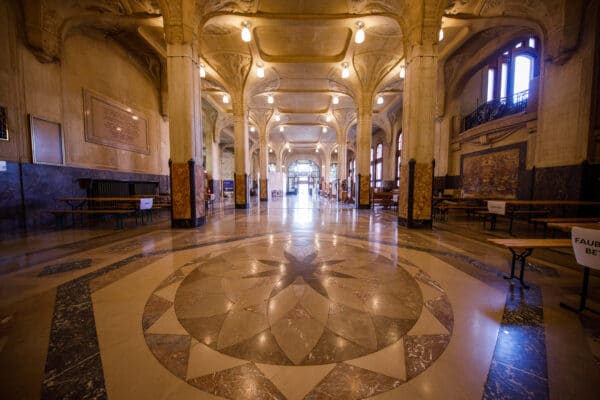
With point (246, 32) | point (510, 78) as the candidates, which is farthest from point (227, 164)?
point (510, 78)

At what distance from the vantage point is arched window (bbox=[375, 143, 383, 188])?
21.2 meters

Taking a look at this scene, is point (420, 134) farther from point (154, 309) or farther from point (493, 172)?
point (154, 309)

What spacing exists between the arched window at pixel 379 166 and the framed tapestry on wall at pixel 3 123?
21235mm

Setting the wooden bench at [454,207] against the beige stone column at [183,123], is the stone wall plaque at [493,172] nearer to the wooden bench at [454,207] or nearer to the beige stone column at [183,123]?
the wooden bench at [454,207]

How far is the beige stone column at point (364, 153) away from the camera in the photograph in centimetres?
1226

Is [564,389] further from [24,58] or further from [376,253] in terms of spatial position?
[24,58]

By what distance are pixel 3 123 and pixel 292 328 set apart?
342 inches

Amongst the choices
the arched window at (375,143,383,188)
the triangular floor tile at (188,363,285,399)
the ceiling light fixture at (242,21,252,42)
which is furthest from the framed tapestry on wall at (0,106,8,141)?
the arched window at (375,143,383,188)

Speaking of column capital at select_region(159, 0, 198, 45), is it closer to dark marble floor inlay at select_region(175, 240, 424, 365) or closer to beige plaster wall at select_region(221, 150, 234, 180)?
dark marble floor inlay at select_region(175, 240, 424, 365)

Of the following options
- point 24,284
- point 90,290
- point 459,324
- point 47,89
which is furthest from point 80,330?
point 47,89

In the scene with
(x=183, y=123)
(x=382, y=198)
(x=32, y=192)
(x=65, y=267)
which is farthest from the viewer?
(x=382, y=198)

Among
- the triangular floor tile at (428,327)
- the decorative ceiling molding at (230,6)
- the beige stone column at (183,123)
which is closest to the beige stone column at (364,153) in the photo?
the decorative ceiling molding at (230,6)

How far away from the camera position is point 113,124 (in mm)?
8672

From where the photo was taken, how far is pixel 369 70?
10906 millimetres
